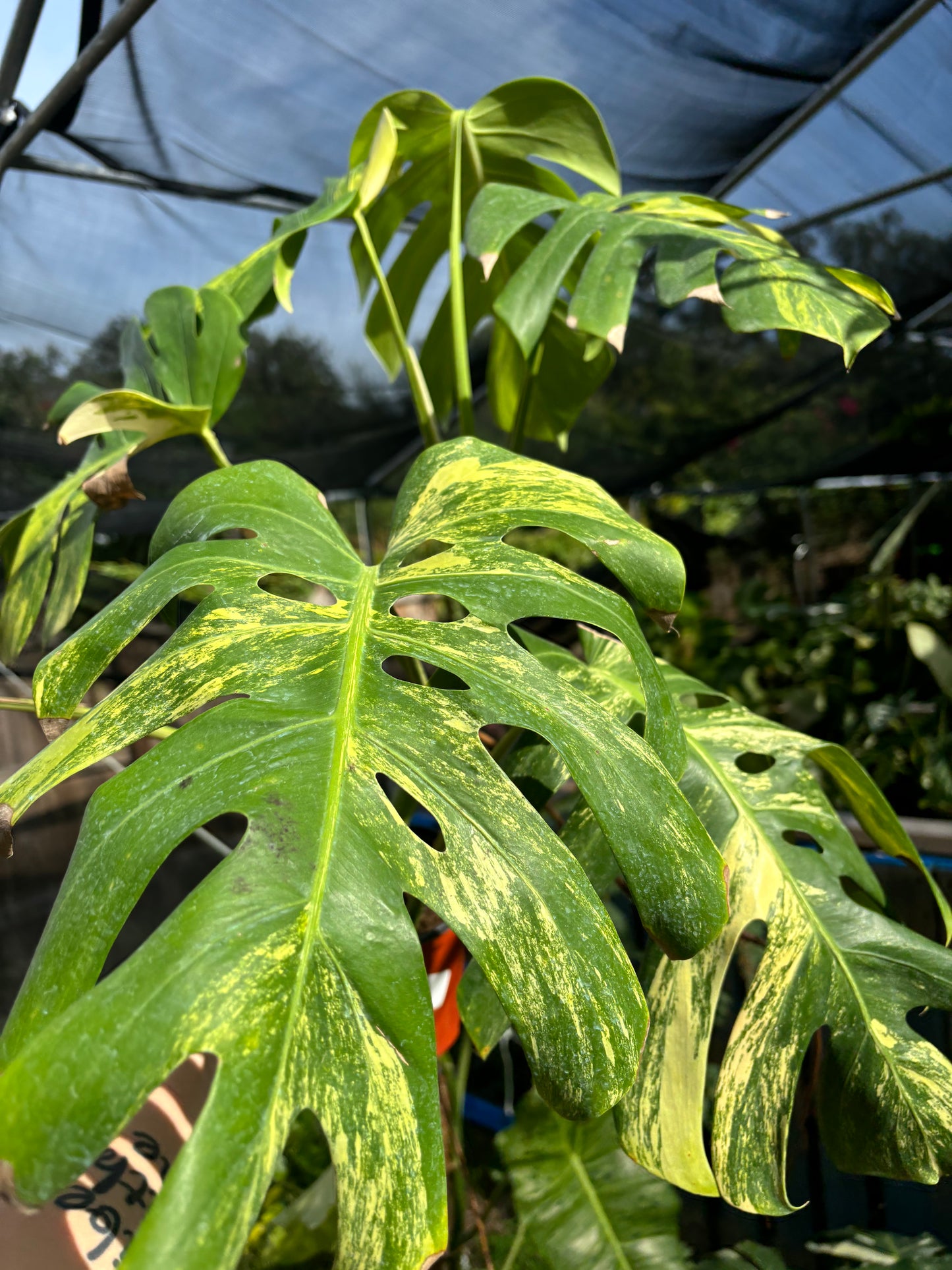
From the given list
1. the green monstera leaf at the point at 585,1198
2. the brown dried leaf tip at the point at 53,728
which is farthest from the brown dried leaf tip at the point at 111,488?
the green monstera leaf at the point at 585,1198

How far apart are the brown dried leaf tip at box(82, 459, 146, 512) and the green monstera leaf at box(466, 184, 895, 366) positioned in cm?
48

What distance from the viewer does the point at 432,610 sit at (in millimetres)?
1208

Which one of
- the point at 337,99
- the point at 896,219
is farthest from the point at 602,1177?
the point at 896,219

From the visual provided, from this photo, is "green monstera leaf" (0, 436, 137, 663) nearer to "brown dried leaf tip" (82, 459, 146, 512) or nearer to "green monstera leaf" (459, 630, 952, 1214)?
"brown dried leaf tip" (82, 459, 146, 512)

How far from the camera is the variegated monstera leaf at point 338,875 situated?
34 centimetres

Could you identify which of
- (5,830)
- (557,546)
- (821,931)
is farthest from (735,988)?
(557,546)

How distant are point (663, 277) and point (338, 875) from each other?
0.70 m

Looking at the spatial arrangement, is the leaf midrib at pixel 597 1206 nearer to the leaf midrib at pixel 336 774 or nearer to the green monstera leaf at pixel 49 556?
the leaf midrib at pixel 336 774

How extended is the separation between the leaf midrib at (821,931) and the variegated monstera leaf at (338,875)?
0.22m

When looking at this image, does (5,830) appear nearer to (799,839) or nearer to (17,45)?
(799,839)

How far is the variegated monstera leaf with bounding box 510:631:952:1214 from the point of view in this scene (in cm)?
58

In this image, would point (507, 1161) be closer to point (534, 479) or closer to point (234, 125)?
point (534, 479)

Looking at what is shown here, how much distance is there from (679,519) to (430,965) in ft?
16.1

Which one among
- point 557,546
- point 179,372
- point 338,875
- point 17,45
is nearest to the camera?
point 338,875
